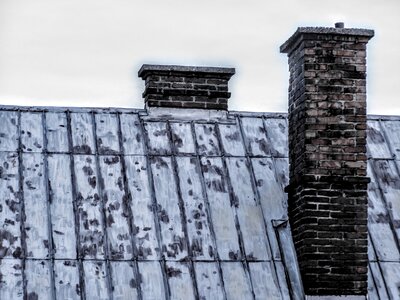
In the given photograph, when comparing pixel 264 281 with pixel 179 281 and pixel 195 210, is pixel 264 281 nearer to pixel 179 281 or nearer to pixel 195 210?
pixel 179 281

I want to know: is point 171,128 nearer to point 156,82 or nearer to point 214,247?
point 156,82

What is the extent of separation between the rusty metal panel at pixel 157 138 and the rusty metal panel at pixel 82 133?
0.68 meters

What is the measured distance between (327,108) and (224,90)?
2.31 meters

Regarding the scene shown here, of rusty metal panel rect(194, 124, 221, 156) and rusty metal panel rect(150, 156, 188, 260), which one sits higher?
rusty metal panel rect(194, 124, 221, 156)

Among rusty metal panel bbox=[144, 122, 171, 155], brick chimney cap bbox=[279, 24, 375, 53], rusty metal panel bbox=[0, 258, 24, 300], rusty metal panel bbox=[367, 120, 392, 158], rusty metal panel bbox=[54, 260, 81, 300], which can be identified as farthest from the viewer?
rusty metal panel bbox=[367, 120, 392, 158]

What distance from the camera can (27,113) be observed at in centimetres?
1502

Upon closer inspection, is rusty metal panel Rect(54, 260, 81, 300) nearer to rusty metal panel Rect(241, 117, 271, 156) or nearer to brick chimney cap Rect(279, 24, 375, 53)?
rusty metal panel Rect(241, 117, 271, 156)

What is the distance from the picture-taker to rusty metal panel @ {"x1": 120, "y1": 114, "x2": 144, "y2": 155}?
14.7 meters

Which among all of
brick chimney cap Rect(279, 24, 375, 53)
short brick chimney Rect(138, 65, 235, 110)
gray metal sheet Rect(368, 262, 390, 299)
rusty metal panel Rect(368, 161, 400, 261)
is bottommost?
gray metal sheet Rect(368, 262, 390, 299)

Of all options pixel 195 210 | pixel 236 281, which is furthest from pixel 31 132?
pixel 236 281

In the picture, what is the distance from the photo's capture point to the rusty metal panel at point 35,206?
13.1 meters

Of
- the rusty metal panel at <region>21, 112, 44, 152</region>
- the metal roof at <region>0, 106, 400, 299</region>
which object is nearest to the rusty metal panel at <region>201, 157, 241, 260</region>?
the metal roof at <region>0, 106, 400, 299</region>

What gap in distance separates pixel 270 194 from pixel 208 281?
1.66m

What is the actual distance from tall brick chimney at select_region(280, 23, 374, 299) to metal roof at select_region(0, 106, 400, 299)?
0.36 metres
